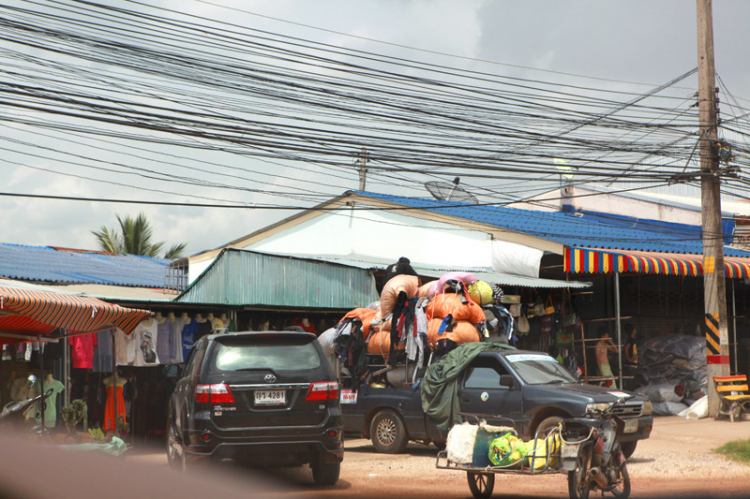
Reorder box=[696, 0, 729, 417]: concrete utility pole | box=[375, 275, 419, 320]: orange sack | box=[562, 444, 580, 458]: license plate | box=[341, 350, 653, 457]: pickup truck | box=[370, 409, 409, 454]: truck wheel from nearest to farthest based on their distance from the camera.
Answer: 1. box=[562, 444, 580, 458]: license plate
2. box=[341, 350, 653, 457]: pickup truck
3. box=[370, 409, 409, 454]: truck wheel
4. box=[375, 275, 419, 320]: orange sack
5. box=[696, 0, 729, 417]: concrete utility pole

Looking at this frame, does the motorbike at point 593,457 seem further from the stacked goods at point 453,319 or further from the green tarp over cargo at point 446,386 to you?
the stacked goods at point 453,319

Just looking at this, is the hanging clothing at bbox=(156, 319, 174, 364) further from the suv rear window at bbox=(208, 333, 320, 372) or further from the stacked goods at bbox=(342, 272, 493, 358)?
the suv rear window at bbox=(208, 333, 320, 372)

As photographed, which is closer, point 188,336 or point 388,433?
point 388,433

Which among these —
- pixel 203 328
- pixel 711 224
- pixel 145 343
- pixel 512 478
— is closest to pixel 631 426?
pixel 512 478

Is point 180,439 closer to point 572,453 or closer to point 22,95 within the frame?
point 572,453

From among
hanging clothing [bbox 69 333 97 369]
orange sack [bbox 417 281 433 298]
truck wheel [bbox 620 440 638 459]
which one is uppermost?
orange sack [bbox 417 281 433 298]

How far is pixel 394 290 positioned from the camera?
15.1 m

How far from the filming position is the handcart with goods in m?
8.52

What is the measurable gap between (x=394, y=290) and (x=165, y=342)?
456 cm

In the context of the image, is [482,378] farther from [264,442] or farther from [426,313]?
[264,442]

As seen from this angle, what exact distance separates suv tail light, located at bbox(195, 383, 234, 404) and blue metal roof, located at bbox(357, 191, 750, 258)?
13196 mm

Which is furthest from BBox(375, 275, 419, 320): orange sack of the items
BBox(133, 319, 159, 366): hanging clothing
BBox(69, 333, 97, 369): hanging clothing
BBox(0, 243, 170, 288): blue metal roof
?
BBox(0, 243, 170, 288): blue metal roof

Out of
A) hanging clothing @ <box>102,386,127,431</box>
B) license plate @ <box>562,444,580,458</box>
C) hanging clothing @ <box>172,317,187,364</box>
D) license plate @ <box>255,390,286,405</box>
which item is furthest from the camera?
hanging clothing @ <box>172,317,187,364</box>

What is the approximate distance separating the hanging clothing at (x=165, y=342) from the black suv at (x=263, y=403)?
19.6 ft
